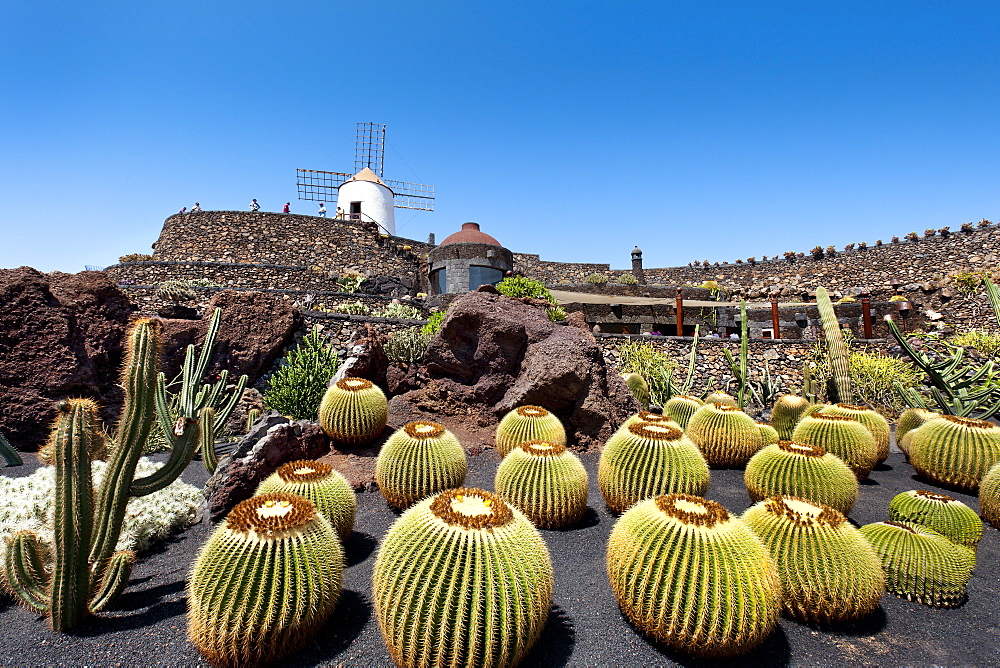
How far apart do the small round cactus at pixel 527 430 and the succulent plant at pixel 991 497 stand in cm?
423

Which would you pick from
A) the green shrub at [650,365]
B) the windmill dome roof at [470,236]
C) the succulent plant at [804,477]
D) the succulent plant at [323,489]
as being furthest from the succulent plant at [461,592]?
the windmill dome roof at [470,236]

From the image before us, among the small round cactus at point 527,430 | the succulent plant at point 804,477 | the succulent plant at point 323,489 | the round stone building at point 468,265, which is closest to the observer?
the succulent plant at point 323,489

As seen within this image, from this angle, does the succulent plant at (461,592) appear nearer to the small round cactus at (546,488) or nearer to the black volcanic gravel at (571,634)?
the black volcanic gravel at (571,634)

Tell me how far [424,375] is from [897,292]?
57.8ft

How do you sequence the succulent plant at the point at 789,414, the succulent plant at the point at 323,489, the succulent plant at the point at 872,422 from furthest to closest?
the succulent plant at the point at 789,414 → the succulent plant at the point at 872,422 → the succulent plant at the point at 323,489

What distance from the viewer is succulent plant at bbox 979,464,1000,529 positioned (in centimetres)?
478

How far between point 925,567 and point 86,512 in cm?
568

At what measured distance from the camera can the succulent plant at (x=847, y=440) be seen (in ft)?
19.8

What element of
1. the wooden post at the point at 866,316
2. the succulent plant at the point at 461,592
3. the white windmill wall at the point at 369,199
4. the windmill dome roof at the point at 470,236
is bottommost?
the succulent plant at the point at 461,592

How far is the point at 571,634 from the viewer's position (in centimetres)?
309

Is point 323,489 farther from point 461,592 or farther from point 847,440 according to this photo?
point 847,440

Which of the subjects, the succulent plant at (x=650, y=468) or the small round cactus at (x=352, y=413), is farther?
the small round cactus at (x=352, y=413)

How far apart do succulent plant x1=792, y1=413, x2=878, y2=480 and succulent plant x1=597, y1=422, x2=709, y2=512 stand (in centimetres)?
225

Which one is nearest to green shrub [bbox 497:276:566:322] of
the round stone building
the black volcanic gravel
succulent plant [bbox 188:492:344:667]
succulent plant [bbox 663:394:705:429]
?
succulent plant [bbox 663:394:705:429]
